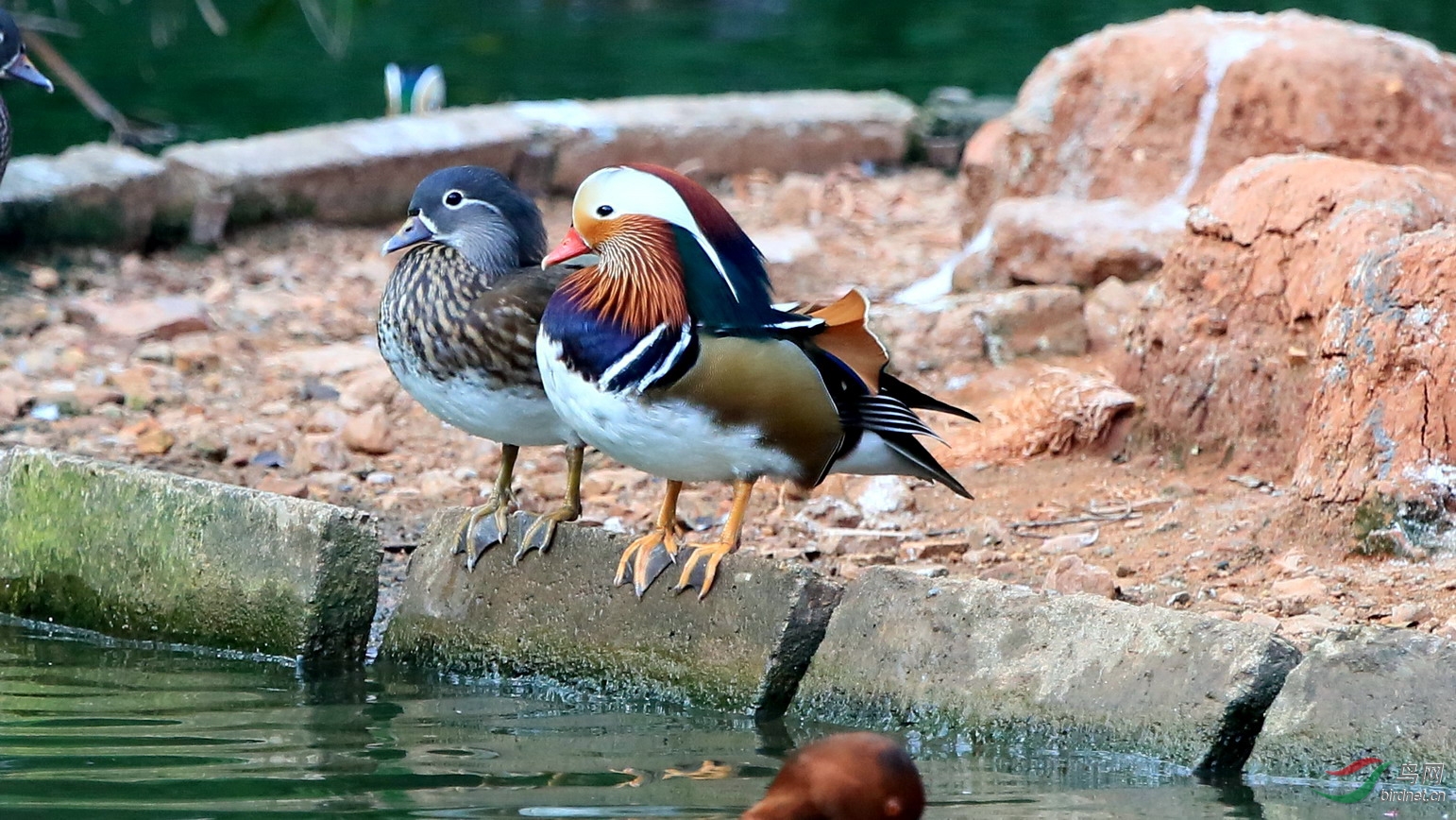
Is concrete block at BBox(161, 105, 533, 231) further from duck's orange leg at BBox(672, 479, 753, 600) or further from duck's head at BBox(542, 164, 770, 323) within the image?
duck's orange leg at BBox(672, 479, 753, 600)

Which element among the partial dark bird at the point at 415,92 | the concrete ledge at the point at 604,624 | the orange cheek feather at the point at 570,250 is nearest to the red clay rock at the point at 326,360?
the concrete ledge at the point at 604,624

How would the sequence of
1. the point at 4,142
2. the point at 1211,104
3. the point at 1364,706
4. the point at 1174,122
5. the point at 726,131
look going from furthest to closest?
the point at 726,131 < the point at 4,142 < the point at 1174,122 < the point at 1211,104 < the point at 1364,706

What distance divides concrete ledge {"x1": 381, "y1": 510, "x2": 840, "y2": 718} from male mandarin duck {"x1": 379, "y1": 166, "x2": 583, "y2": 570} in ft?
0.27

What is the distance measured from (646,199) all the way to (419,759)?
49.2 inches

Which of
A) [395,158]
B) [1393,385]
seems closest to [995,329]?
[1393,385]

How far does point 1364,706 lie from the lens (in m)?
3.58

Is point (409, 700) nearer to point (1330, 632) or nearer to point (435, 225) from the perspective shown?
point (435, 225)

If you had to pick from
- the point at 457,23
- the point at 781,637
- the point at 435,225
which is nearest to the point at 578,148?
the point at 435,225

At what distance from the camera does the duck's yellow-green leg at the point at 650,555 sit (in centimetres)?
430

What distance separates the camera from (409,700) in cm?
432

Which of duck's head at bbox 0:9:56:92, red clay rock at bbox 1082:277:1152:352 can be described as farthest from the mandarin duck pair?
duck's head at bbox 0:9:56:92

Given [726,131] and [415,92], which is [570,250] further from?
[415,92]

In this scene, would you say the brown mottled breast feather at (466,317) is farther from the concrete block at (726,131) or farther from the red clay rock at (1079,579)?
the concrete block at (726,131)

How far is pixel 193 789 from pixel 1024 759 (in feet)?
5.18
